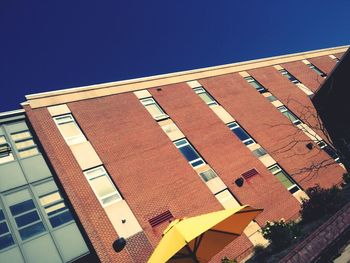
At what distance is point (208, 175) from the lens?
54.6 ft

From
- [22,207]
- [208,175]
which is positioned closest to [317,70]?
[208,175]

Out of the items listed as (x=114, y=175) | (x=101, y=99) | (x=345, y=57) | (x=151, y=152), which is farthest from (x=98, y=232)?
(x=345, y=57)

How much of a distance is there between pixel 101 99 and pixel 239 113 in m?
10.1

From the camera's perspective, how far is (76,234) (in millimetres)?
12789

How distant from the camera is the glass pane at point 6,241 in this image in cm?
1150

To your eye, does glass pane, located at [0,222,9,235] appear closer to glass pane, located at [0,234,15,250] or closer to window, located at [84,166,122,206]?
glass pane, located at [0,234,15,250]

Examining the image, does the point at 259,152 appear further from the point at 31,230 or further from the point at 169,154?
the point at 31,230

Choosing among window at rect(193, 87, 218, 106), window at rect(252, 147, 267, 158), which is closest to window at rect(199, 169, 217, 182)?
window at rect(252, 147, 267, 158)

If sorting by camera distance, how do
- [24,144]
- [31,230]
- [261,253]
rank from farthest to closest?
1. [24,144]
2. [261,253]
3. [31,230]

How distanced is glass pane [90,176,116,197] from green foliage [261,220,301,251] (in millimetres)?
7887

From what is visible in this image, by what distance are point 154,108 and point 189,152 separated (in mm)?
4270

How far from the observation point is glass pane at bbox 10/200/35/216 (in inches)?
491

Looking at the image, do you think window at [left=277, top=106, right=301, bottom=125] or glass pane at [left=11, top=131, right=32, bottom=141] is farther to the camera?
window at [left=277, top=106, right=301, bottom=125]

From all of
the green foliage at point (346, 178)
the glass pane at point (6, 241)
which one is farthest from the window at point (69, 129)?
the green foliage at point (346, 178)
